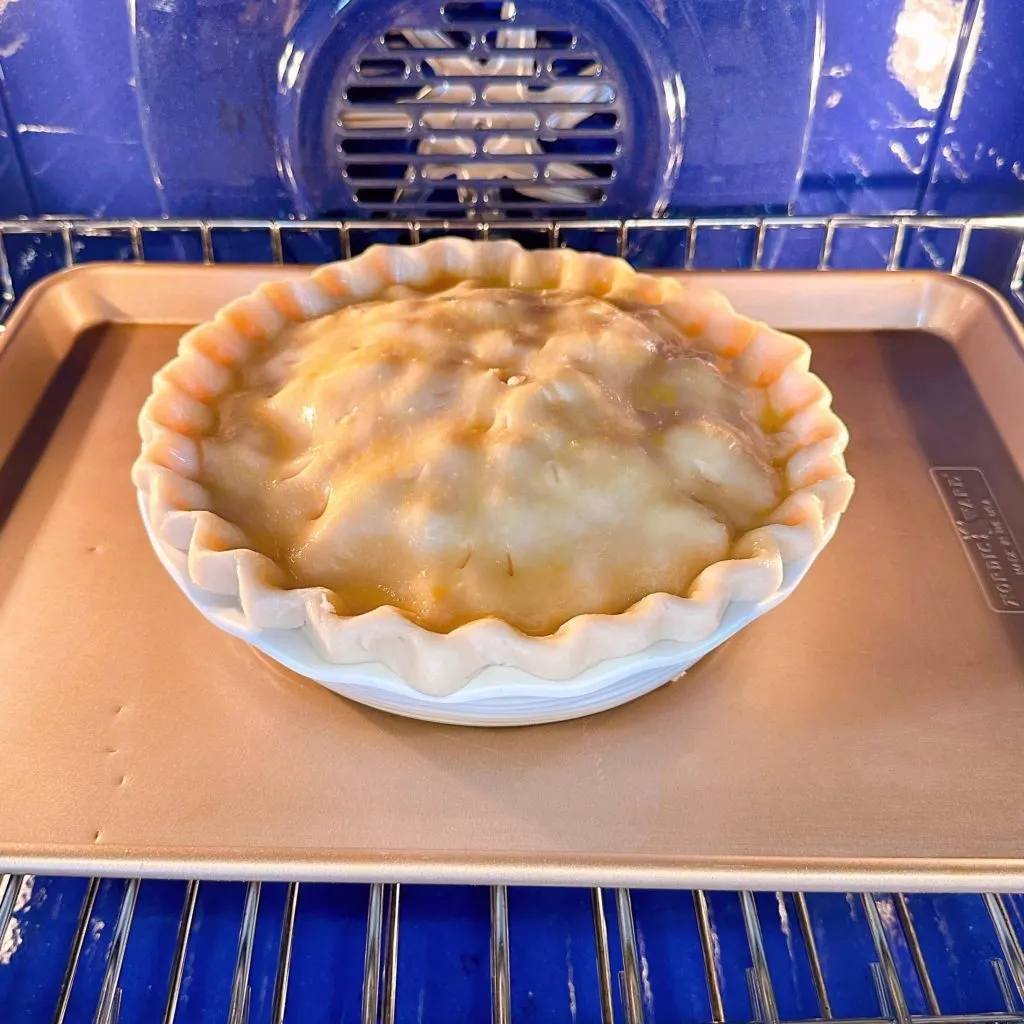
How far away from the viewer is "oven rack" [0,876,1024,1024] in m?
0.74

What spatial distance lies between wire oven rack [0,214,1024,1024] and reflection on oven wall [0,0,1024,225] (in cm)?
82

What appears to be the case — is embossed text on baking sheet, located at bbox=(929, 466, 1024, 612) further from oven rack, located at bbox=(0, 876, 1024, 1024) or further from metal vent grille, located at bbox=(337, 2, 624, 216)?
metal vent grille, located at bbox=(337, 2, 624, 216)

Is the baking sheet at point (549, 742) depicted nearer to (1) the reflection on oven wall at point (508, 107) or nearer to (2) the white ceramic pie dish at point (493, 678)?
(2) the white ceramic pie dish at point (493, 678)

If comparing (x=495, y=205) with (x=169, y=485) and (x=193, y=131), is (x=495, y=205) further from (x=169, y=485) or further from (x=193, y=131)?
(x=169, y=485)

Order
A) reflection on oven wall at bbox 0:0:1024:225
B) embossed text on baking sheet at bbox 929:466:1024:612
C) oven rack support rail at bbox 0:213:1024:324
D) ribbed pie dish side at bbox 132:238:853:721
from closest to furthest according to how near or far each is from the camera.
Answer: ribbed pie dish side at bbox 132:238:853:721, embossed text on baking sheet at bbox 929:466:1024:612, reflection on oven wall at bbox 0:0:1024:225, oven rack support rail at bbox 0:213:1024:324

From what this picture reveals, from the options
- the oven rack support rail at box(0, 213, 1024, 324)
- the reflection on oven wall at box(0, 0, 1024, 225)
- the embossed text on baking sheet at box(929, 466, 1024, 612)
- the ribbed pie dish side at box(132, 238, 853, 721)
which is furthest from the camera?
the oven rack support rail at box(0, 213, 1024, 324)

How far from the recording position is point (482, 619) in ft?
2.32

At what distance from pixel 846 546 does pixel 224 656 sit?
64 centimetres

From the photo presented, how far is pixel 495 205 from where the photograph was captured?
123 centimetres

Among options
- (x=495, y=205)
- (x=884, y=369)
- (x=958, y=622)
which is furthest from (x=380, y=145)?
(x=958, y=622)

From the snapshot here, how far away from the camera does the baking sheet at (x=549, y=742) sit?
2.41ft

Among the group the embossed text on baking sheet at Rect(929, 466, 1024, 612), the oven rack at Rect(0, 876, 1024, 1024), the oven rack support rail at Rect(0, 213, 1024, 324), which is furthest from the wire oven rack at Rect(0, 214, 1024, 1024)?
the oven rack support rail at Rect(0, 213, 1024, 324)

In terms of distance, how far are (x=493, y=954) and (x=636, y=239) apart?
0.90 meters

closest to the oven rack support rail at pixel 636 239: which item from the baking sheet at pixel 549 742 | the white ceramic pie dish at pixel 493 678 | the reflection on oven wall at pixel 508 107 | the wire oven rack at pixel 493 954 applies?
the reflection on oven wall at pixel 508 107
